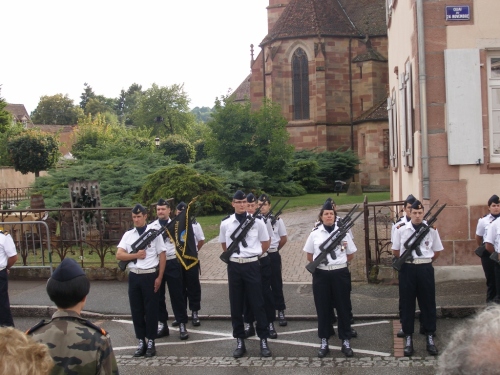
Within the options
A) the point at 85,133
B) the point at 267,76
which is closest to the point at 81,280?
the point at 267,76

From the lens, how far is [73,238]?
47.4 ft

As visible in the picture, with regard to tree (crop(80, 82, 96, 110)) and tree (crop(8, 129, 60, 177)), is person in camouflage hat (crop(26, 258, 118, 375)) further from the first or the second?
tree (crop(80, 82, 96, 110))

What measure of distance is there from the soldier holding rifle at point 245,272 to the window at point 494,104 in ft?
15.9

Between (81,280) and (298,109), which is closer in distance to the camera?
(81,280)

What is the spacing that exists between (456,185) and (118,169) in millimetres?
15222

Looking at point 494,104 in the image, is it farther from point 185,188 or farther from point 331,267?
point 185,188

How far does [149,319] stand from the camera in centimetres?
827

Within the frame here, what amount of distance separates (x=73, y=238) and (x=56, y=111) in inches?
3602

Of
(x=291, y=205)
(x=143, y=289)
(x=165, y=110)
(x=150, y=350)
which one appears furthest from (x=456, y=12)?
(x=165, y=110)

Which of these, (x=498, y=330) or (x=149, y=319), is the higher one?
(x=498, y=330)

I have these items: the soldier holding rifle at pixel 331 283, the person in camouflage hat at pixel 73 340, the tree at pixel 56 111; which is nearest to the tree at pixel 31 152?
the soldier holding rifle at pixel 331 283

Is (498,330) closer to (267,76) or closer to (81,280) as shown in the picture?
(81,280)

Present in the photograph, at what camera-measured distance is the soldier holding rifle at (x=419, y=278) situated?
7957 mm


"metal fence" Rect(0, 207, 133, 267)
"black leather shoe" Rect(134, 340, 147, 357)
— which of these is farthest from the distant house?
"black leather shoe" Rect(134, 340, 147, 357)
